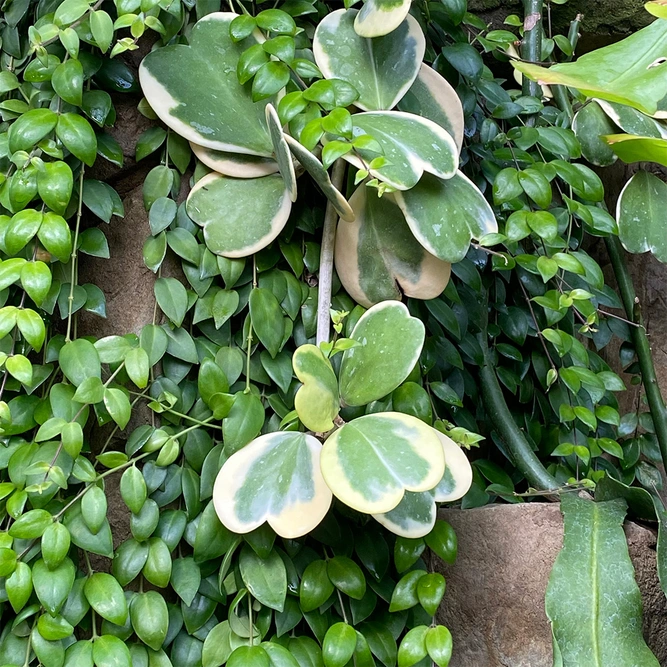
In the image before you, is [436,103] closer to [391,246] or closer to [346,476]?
[391,246]

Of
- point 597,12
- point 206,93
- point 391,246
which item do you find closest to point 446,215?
point 391,246

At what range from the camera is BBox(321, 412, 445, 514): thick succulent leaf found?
22.0 inches

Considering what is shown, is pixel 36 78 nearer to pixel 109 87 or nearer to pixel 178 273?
pixel 109 87

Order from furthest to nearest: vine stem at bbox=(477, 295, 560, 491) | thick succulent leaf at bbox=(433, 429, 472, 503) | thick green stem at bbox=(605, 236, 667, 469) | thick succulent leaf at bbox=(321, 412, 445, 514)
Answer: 1. thick green stem at bbox=(605, 236, 667, 469)
2. vine stem at bbox=(477, 295, 560, 491)
3. thick succulent leaf at bbox=(433, 429, 472, 503)
4. thick succulent leaf at bbox=(321, 412, 445, 514)

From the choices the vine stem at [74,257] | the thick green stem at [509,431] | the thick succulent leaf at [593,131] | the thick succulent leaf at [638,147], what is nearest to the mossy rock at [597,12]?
the thick succulent leaf at [593,131]

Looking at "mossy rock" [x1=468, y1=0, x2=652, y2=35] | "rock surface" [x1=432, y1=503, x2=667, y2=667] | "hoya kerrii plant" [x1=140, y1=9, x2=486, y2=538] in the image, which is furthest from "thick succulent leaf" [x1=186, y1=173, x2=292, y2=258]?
"mossy rock" [x1=468, y1=0, x2=652, y2=35]

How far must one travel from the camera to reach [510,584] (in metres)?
0.75

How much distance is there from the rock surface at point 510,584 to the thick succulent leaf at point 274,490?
0.83 ft

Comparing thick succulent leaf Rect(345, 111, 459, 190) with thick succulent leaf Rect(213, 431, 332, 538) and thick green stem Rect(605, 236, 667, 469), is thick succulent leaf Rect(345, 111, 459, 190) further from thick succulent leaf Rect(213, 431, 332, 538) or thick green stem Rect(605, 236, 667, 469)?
thick green stem Rect(605, 236, 667, 469)

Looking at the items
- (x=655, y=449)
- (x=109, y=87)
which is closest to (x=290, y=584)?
(x=109, y=87)

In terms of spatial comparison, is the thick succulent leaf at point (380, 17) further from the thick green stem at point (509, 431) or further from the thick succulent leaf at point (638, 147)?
the thick green stem at point (509, 431)

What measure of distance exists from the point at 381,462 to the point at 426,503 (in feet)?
0.39

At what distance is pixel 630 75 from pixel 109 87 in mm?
571

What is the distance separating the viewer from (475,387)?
3.24 ft
